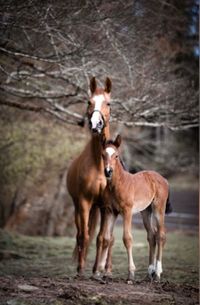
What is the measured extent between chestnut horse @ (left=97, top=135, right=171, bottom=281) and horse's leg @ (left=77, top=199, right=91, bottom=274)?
0.23 m

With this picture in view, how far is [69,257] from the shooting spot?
942 centimetres

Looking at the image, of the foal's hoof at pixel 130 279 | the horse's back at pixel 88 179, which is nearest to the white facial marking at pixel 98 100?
the horse's back at pixel 88 179

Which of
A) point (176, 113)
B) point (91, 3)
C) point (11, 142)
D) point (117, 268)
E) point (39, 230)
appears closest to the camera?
point (91, 3)

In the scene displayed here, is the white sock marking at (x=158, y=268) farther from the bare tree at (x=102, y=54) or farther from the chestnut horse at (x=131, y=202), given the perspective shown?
the bare tree at (x=102, y=54)

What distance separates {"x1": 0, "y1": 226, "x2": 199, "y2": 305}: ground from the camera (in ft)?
14.9

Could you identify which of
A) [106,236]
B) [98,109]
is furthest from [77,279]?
[98,109]

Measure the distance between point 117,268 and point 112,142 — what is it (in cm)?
253

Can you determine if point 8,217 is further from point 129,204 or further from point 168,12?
point 129,204

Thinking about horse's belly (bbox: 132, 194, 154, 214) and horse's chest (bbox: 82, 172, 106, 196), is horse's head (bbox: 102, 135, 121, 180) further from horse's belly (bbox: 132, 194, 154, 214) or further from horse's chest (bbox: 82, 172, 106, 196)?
horse's chest (bbox: 82, 172, 106, 196)

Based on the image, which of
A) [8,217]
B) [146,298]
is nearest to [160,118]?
[146,298]

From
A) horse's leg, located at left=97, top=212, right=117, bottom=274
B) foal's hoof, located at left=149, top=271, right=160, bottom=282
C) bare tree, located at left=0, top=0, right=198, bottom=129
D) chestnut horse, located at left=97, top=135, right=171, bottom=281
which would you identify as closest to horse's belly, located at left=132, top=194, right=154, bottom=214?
chestnut horse, located at left=97, top=135, right=171, bottom=281

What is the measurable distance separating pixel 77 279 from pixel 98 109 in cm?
162

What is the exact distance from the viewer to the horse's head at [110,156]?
5011 millimetres

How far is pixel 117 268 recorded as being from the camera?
7238 mm
